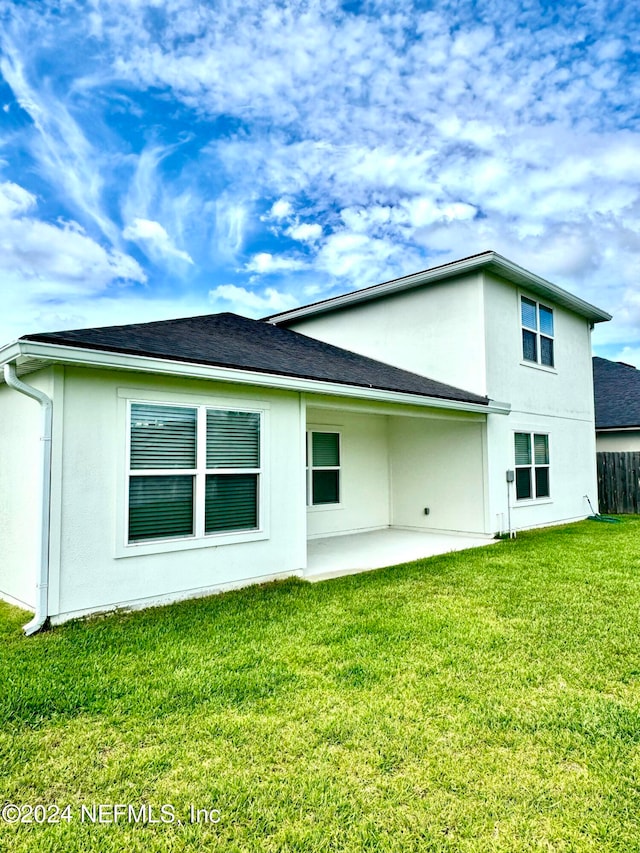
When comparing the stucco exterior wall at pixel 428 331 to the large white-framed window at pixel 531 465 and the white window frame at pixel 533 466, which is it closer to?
the white window frame at pixel 533 466

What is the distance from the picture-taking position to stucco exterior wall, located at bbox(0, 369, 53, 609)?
5.24m

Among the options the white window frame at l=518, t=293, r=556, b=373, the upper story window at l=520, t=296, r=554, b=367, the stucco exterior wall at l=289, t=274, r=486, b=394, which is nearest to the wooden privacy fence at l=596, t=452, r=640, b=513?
the white window frame at l=518, t=293, r=556, b=373

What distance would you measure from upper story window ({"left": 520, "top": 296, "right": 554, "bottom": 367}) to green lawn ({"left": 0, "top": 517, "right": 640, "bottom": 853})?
7541 millimetres

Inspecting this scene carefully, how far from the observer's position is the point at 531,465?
38.0ft

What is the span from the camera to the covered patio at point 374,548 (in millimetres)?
7648

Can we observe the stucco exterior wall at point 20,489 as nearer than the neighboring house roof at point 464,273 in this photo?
Yes

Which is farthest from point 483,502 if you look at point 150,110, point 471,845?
point 150,110

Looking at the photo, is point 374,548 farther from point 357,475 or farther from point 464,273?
point 464,273

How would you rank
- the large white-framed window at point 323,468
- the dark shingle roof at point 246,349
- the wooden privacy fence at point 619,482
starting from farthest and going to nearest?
the wooden privacy fence at point 619,482 → the large white-framed window at point 323,468 → the dark shingle roof at point 246,349

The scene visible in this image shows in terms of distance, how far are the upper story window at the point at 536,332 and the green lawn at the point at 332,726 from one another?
24.7 ft

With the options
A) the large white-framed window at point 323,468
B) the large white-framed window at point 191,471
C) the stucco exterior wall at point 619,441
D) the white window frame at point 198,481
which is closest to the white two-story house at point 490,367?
the large white-framed window at point 323,468

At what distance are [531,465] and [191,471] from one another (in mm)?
8708

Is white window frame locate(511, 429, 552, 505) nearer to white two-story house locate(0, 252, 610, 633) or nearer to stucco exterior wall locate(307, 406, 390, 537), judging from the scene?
white two-story house locate(0, 252, 610, 633)

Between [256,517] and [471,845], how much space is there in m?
4.67
